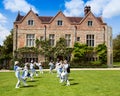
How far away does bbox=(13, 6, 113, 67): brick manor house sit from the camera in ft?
148

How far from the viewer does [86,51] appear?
4506 centimetres

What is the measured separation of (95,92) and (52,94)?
2.29 m

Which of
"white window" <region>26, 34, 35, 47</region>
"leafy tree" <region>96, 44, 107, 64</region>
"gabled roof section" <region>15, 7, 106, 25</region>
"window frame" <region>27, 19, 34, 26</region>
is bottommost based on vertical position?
"leafy tree" <region>96, 44, 107, 64</region>

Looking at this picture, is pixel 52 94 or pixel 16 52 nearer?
pixel 52 94

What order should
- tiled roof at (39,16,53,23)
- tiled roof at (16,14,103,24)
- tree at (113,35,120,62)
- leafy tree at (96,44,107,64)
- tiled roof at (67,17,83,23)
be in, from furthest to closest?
1. tree at (113,35,120,62)
2. tiled roof at (67,17,83,23)
3. tiled roof at (16,14,103,24)
4. tiled roof at (39,16,53,23)
5. leafy tree at (96,44,107,64)

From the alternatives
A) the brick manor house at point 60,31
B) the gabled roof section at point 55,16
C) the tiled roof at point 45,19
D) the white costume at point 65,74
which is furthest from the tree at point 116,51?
the white costume at point 65,74

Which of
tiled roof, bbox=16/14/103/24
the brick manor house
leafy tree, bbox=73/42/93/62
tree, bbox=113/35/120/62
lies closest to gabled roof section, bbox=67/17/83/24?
tiled roof, bbox=16/14/103/24

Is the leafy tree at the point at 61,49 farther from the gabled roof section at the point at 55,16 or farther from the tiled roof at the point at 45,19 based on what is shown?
the tiled roof at the point at 45,19

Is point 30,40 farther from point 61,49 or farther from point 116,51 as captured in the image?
point 116,51

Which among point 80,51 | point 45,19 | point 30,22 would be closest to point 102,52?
Answer: point 80,51

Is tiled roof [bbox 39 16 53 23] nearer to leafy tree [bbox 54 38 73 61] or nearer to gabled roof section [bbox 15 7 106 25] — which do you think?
gabled roof section [bbox 15 7 106 25]

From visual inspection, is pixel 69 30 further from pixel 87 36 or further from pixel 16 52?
pixel 16 52

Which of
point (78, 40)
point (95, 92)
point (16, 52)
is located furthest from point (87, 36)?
point (95, 92)

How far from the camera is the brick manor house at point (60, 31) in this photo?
4516 centimetres
